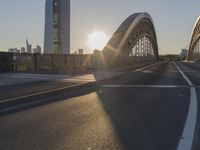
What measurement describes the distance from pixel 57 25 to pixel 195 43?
91.0 metres

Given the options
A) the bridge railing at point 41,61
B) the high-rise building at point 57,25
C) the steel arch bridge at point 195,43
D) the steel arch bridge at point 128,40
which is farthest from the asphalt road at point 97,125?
the steel arch bridge at point 195,43

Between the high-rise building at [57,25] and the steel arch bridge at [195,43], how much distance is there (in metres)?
53.7

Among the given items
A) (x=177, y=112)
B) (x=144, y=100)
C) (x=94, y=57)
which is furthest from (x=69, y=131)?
(x=94, y=57)

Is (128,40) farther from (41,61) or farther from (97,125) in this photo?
(97,125)

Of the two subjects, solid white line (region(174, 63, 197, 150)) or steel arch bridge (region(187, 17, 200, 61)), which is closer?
solid white line (region(174, 63, 197, 150))

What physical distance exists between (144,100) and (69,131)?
5413mm

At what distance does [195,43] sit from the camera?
128 metres

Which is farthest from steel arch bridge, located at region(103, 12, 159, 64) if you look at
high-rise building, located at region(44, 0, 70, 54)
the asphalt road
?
the asphalt road

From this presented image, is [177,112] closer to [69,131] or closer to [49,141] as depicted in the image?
[69,131]

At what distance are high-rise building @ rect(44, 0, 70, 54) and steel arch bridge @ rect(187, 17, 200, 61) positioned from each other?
53.7m

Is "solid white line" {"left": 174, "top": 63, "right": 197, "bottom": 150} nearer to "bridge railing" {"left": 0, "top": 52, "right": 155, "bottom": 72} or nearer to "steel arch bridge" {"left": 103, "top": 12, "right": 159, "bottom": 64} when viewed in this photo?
"bridge railing" {"left": 0, "top": 52, "right": 155, "bottom": 72}

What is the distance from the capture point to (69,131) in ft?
25.3

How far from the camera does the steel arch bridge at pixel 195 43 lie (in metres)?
113

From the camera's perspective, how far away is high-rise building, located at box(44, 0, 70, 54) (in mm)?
44562
